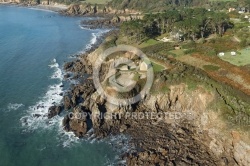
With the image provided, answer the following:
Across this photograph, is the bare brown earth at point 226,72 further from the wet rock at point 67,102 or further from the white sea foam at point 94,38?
the white sea foam at point 94,38

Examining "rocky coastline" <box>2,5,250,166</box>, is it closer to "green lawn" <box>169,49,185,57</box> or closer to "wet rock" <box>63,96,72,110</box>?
"wet rock" <box>63,96,72,110</box>

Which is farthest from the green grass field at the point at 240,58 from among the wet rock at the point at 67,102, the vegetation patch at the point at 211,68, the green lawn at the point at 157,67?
the wet rock at the point at 67,102

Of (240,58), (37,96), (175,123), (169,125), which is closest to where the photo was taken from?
(169,125)

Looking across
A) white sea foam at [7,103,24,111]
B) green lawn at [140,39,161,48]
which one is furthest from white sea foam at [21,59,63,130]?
green lawn at [140,39,161,48]

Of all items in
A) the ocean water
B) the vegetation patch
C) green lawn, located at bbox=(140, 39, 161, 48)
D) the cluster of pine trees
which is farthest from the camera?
green lawn, located at bbox=(140, 39, 161, 48)

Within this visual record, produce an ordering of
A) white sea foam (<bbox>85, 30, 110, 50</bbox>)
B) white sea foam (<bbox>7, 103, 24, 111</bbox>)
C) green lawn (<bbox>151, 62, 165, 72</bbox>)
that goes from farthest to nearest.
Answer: white sea foam (<bbox>85, 30, 110, 50</bbox>) → green lawn (<bbox>151, 62, 165, 72</bbox>) → white sea foam (<bbox>7, 103, 24, 111</bbox>)

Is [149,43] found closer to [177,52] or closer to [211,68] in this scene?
[177,52]

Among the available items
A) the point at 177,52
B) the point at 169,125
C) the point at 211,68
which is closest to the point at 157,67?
the point at 177,52
